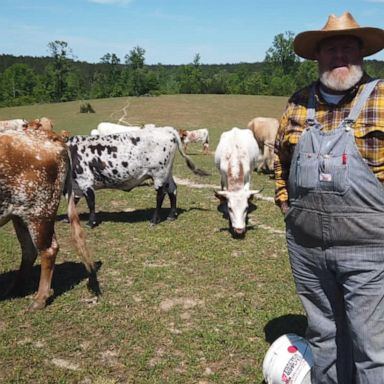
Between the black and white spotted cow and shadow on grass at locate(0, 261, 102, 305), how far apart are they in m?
2.24

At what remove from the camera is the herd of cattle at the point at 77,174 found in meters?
5.02

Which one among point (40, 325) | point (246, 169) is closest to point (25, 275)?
point (40, 325)

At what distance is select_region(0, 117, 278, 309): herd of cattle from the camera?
5023mm

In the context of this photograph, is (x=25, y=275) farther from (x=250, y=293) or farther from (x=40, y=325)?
(x=250, y=293)

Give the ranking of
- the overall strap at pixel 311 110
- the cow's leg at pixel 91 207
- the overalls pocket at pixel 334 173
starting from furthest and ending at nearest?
1. the cow's leg at pixel 91 207
2. the overall strap at pixel 311 110
3. the overalls pocket at pixel 334 173

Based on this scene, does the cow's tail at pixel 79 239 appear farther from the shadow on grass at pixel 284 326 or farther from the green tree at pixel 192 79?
the green tree at pixel 192 79

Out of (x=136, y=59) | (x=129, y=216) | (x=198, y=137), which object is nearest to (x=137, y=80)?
(x=136, y=59)

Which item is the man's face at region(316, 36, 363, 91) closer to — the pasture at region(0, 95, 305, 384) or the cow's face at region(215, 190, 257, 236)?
the pasture at region(0, 95, 305, 384)

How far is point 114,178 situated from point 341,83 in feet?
21.7

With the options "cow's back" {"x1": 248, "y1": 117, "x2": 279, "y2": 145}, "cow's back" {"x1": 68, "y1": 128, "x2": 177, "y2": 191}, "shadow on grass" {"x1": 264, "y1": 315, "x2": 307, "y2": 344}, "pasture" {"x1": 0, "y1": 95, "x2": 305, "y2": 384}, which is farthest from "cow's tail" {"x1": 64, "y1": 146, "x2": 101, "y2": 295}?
"cow's back" {"x1": 248, "y1": 117, "x2": 279, "y2": 145}

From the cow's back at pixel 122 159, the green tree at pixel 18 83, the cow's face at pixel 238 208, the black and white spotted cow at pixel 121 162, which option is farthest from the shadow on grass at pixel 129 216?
the green tree at pixel 18 83

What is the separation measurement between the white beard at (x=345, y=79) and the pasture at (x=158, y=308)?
8.50ft

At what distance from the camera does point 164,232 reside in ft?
27.4

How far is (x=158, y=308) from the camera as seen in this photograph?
5.33 metres
